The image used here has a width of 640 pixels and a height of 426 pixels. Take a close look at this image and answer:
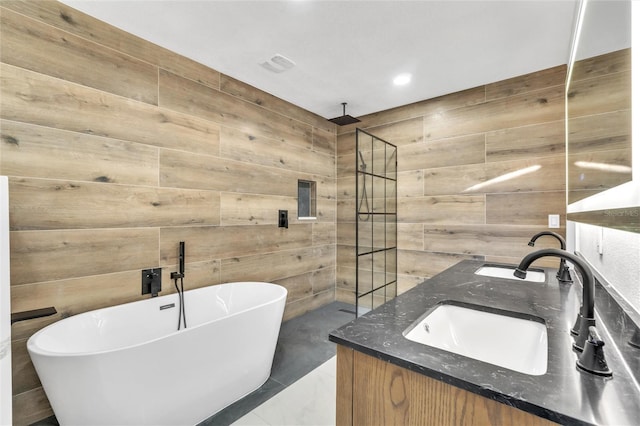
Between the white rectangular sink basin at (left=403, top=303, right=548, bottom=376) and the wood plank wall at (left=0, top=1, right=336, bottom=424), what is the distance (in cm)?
199

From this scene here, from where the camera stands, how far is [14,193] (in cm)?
163

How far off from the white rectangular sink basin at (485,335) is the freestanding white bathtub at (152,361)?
3.81ft

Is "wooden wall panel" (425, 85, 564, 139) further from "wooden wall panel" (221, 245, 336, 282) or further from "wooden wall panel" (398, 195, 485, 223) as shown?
"wooden wall panel" (221, 245, 336, 282)

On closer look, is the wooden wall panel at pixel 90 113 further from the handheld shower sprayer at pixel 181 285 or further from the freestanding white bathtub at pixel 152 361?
the freestanding white bathtub at pixel 152 361

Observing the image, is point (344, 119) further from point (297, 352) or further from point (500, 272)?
point (297, 352)

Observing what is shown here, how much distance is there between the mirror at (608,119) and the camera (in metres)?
0.76

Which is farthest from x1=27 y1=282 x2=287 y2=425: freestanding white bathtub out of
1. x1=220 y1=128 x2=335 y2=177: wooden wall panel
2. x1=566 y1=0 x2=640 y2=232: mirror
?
x1=566 y1=0 x2=640 y2=232: mirror

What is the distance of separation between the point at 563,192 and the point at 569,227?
1.05 feet

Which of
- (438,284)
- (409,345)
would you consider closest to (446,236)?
(438,284)

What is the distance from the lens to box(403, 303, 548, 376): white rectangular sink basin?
103 centimetres

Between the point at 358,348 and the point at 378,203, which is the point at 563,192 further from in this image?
the point at 358,348

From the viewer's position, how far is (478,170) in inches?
115

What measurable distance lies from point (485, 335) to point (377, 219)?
218 cm

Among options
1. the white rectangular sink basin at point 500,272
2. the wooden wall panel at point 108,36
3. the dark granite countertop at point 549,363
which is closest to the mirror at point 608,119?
the dark granite countertop at point 549,363
